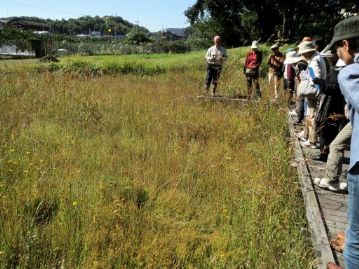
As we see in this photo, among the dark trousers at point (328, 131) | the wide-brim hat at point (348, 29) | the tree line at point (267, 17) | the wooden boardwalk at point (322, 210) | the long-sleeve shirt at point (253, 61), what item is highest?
the tree line at point (267, 17)

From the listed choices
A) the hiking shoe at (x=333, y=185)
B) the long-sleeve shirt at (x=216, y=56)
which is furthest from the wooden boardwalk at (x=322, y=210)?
the long-sleeve shirt at (x=216, y=56)

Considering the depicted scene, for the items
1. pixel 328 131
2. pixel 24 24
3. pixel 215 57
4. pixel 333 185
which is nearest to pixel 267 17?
pixel 215 57

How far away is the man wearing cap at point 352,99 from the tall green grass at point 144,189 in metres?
0.79

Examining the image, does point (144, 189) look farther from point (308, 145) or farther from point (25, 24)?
point (25, 24)

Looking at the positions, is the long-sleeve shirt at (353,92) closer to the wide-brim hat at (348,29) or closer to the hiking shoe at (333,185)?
the wide-brim hat at (348,29)

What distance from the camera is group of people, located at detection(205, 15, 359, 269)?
2.45m

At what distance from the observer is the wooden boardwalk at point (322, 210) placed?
3.54 metres

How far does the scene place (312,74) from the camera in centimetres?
598

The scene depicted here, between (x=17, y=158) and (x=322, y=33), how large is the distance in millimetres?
30363

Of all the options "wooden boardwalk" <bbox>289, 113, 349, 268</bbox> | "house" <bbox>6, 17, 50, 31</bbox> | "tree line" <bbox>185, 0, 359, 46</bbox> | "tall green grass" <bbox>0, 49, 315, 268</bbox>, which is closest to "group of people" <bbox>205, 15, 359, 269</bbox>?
"wooden boardwalk" <bbox>289, 113, 349, 268</bbox>

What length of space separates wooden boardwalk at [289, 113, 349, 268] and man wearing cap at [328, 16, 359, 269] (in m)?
0.78

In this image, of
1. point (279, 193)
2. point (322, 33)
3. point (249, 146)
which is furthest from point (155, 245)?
point (322, 33)

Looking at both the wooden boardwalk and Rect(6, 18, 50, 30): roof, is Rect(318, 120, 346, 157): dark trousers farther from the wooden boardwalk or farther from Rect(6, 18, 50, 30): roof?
Rect(6, 18, 50, 30): roof

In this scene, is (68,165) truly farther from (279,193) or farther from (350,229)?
(350,229)
